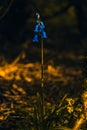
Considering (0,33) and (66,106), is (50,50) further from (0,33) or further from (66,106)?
(66,106)

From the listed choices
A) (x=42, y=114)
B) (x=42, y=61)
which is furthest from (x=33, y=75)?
(x=42, y=61)

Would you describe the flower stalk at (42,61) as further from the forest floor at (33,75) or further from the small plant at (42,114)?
the forest floor at (33,75)

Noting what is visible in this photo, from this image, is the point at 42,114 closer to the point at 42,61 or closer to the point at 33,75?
the point at 42,61

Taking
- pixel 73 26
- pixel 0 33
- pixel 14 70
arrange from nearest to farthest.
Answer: pixel 14 70 → pixel 0 33 → pixel 73 26

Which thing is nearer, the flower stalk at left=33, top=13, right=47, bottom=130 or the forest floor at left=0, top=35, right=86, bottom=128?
the flower stalk at left=33, top=13, right=47, bottom=130

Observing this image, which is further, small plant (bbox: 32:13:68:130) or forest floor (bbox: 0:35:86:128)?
forest floor (bbox: 0:35:86:128)

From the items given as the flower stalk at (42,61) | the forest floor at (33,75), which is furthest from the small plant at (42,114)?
Result: the forest floor at (33,75)

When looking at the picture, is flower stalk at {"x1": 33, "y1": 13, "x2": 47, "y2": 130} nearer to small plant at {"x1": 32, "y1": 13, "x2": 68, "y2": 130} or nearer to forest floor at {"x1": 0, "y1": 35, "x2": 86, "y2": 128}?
small plant at {"x1": 32, "y1": 13, "x2": 68, "y2": 130}

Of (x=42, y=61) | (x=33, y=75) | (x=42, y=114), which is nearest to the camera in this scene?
(x=42, y=61)

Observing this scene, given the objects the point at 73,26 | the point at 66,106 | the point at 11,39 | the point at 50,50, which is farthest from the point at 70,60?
the point at 66,106

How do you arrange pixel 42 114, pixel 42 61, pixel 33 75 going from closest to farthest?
1. pixel 42 61
2. pixel 42 114
3. pixel 33 75

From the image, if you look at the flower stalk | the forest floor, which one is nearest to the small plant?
the flower stalk
